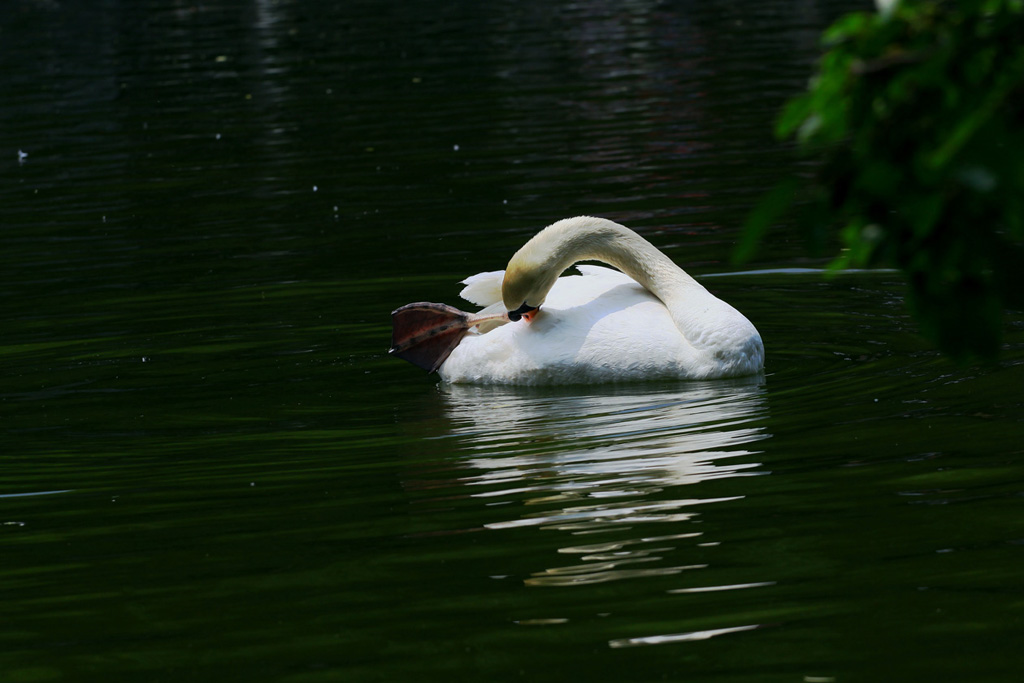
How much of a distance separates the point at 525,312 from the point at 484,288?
0.48 meters

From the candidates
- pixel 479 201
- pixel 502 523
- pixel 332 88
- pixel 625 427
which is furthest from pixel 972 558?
pixel 332 88

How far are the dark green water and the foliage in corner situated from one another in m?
1.66

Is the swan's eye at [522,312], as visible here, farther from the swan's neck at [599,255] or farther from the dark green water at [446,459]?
the dark green water at [446,459]

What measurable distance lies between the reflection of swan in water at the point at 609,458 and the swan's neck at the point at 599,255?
560 mm

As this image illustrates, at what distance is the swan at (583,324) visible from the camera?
7418 mm

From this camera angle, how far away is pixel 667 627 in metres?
4.19

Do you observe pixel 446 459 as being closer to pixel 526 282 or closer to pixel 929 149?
pixel 526 282

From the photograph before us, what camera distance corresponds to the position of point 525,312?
7.79 metres

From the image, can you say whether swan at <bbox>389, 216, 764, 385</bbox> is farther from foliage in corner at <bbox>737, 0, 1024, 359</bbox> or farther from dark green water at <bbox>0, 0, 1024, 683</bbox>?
foliage in corner at <bbox>737, 0, 1024, 359</bbox>

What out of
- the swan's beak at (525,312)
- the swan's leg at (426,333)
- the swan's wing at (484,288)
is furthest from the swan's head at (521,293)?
the swan's leg at (426,333)

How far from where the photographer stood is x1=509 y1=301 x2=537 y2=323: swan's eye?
25.3 ft

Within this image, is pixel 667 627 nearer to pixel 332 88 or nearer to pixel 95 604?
pixel 95 604

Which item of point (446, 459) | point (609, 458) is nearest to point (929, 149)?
point (609, 458)

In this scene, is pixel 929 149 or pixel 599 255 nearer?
pixel 929 149
